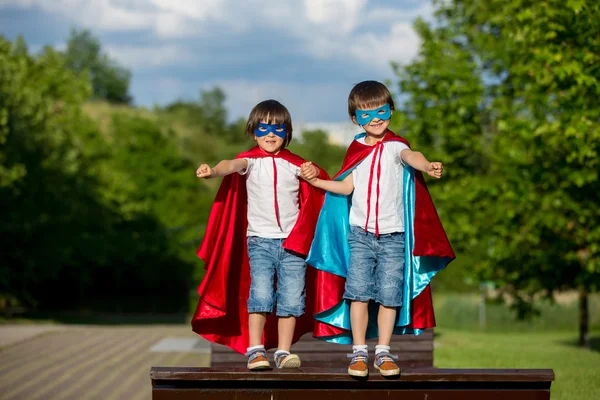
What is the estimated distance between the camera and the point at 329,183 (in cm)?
554

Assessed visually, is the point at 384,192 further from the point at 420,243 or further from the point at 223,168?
the point at 223,168

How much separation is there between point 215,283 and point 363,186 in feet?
4.03

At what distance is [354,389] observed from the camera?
508 centimetres

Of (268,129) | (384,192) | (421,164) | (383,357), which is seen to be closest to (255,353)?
(383,357)

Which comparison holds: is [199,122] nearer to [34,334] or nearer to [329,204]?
[34,334]

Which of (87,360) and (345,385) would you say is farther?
(87,360)

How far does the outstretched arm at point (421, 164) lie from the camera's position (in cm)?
504

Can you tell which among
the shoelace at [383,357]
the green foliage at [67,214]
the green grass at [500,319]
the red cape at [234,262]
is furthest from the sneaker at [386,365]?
the green grass at [500,319]

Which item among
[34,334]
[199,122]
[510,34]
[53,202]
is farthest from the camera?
[199,122]

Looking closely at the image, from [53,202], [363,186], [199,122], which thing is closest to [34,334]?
[53,202]

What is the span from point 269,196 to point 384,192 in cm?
79

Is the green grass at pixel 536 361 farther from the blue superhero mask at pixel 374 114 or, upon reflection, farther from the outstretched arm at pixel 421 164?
the blue superhero mask at pixel 374 114

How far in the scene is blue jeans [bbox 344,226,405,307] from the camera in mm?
5387

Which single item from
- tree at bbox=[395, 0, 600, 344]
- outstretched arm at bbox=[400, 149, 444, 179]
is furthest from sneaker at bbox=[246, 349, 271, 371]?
tree at bbox=[395, 0, 600, 344]
